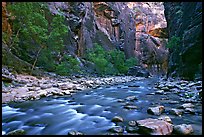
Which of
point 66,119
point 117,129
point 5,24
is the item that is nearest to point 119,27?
point 5,24

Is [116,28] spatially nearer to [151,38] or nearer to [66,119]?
[151,38]

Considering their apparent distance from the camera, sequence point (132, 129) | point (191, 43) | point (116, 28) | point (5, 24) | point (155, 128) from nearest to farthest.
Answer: point (155, 128)
point (132, 129)
point (191, 43)
point (5, 24)
point (116, 28)

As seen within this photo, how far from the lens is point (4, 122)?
4184mm

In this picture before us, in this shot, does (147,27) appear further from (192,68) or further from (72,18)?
(192,68)

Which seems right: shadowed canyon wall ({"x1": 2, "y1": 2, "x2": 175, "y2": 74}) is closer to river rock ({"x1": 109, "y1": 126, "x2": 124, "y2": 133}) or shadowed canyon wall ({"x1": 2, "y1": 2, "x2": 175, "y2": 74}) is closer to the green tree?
the green tree

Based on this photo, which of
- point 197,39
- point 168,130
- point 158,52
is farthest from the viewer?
point 158,52

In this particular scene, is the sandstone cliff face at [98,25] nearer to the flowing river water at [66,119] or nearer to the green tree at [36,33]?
the green tree at [36,33]

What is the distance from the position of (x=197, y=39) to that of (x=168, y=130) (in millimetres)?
11287

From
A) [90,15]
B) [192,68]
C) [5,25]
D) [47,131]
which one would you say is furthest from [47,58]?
[90,15]

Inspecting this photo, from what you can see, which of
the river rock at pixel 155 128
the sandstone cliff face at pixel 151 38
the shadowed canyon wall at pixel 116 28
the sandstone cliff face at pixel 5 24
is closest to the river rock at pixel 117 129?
the river rock at pixel 155 128

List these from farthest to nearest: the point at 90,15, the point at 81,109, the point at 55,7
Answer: the point at 90,15 → the point at 55,7 → the point at 81,109

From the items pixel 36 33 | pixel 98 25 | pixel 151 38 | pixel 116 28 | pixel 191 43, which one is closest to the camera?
pixel 191 43

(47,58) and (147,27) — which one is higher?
(147,27)

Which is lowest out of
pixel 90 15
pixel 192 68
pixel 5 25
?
pixel 192 68
